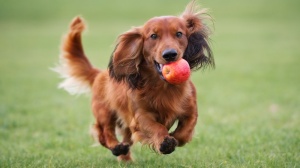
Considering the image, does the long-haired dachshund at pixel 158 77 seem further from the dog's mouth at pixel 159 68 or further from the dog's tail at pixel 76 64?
the dog's tail at pixel 76 64

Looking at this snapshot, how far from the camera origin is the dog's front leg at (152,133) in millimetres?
4527

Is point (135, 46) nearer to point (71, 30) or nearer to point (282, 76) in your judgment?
point (71, 30)

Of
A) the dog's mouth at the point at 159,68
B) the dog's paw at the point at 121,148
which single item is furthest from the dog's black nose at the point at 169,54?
the dog's paw at the point at 121,148

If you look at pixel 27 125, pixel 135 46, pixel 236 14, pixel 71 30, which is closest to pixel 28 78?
pixel 27 125

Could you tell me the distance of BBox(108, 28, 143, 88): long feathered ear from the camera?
4984 millimetres

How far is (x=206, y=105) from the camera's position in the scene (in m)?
9.80

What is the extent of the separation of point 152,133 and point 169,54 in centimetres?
84

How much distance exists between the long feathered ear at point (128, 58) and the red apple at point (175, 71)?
1.84 feet

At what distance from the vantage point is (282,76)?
41.7 feet

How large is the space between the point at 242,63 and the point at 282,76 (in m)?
3.28

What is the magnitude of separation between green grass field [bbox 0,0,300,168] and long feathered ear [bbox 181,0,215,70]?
64 cm

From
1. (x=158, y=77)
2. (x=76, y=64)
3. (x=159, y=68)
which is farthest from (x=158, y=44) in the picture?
(x=76, y=64)

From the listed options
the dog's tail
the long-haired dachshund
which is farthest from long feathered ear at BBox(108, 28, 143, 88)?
the dog's tail

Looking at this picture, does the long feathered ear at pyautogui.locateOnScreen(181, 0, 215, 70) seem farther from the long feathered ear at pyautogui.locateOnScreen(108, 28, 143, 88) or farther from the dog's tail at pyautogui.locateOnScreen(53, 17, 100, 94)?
the dog's tail at pyautogui.locateOnScreen(53, 17, 100, 94)
